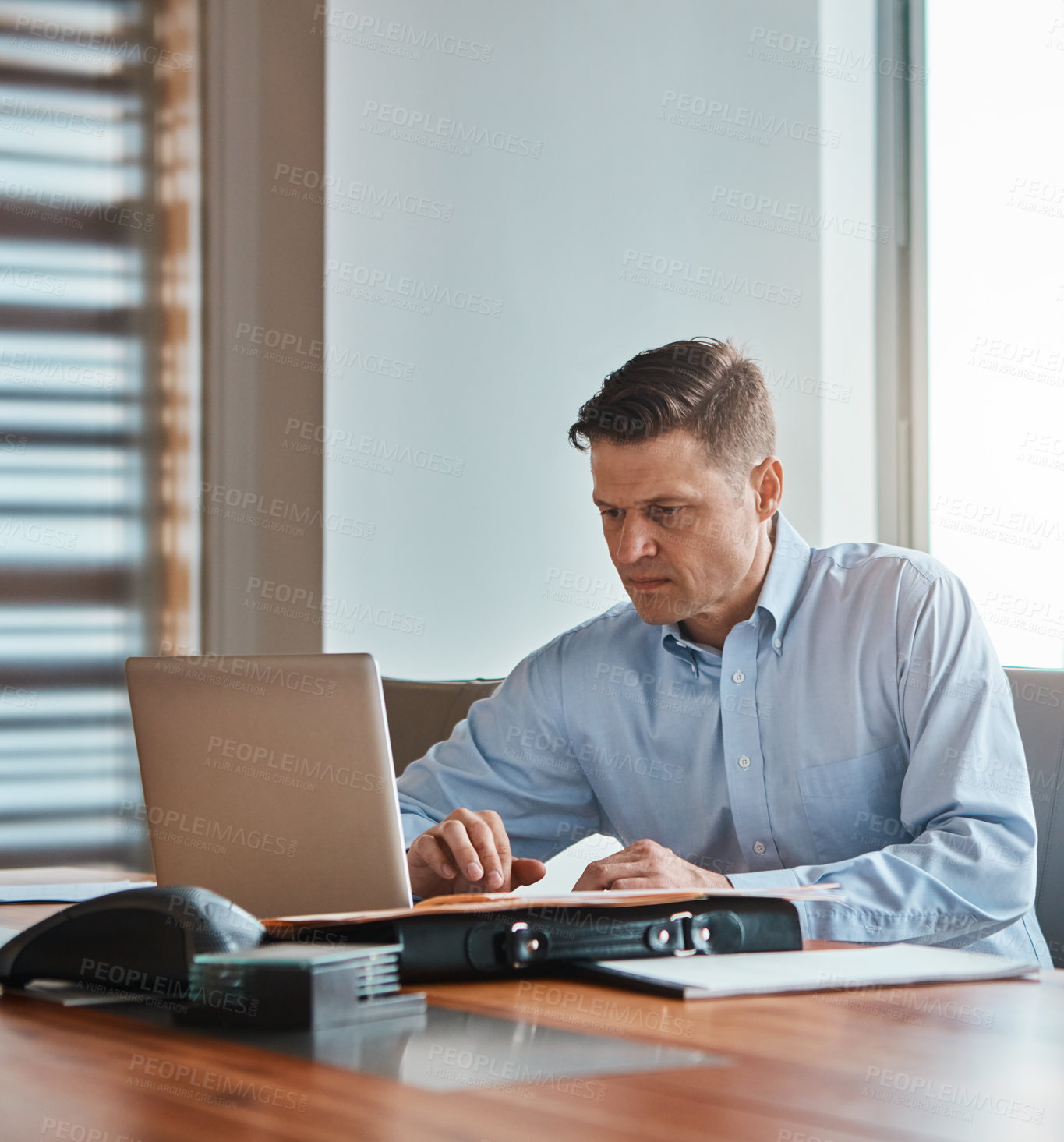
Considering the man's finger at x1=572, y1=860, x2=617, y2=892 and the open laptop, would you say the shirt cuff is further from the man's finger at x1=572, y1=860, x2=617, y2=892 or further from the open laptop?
the open laptop

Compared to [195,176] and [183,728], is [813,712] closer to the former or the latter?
[183,728]

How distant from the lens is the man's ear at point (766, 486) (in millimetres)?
1835

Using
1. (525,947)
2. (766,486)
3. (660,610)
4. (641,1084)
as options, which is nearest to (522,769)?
(660,610)

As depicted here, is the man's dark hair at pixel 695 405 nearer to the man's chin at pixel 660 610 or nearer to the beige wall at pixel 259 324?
the man's chin at pixel 660 610

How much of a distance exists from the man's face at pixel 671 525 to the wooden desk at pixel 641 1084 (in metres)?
0.90

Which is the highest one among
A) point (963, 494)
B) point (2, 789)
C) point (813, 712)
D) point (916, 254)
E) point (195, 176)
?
point (195, 176)

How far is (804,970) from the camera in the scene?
3.10 feet

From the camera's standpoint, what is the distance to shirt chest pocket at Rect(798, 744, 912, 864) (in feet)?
5.35

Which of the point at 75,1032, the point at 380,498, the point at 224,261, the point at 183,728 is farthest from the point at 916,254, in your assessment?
the point at 75,1032

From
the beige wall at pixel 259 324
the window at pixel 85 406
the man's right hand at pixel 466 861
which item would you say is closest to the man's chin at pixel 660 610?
the man's right hand at pixel 466 861

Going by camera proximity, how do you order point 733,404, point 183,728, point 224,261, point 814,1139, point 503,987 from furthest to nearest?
point 224,261 < point 733,404 < point 183,728 < point 503,987 < point 814,1139

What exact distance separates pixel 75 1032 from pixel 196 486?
2.71 meters

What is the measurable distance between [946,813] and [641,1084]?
85 centimetres

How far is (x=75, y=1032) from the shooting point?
81 centimetres
